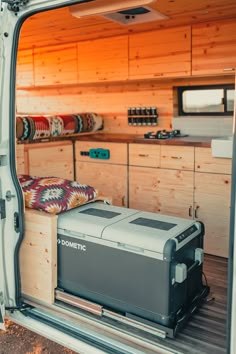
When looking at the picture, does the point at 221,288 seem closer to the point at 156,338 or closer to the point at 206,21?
the point at 156,338

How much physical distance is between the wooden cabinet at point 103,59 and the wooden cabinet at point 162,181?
95 centimetres

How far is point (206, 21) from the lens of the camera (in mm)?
3785

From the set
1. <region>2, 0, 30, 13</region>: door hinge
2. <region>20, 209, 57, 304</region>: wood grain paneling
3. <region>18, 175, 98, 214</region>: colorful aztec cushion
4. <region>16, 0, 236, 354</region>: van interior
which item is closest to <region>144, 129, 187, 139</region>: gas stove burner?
<region>16, 0, 236, 354</region>: van interior

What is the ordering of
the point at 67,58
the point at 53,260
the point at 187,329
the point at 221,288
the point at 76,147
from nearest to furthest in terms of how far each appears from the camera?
the point at 187,329
the point at 53,260
the point at 221,288
the point at 76,147
the point at 67,58

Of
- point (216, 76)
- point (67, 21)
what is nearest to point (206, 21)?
point (216, 76)

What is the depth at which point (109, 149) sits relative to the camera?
4.32m

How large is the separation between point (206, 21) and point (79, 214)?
7.68ft

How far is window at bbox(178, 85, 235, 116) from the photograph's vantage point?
13.7ft

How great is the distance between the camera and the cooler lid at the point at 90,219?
2.37m

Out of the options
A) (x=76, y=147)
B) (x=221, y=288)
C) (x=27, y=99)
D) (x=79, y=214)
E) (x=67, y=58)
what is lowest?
(x=221, y=288)

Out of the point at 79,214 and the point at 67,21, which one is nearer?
the point at 79,214

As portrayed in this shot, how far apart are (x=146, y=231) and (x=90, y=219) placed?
1.30 ft

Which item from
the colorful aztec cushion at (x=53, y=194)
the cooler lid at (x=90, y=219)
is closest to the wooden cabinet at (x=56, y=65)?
the colorful aztec cushion at (x=53, y=194)

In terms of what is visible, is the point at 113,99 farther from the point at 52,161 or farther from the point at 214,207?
the point at 214,207
